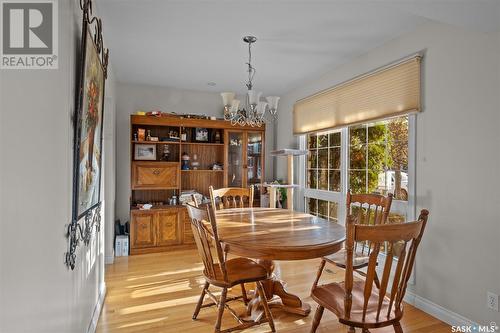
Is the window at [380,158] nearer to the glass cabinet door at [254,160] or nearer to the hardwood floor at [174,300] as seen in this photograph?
the hardwood floor at [174,300]

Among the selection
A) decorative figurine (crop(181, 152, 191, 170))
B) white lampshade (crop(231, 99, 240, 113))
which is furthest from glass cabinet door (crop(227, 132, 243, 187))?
white lampshade (crop(231, 99, 240, 113))

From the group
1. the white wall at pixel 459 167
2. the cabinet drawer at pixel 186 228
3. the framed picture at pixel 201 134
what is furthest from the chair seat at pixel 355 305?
the framed picture at pixel 201 134

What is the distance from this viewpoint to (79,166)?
5.07 ft

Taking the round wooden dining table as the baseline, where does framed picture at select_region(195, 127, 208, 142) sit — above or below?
above

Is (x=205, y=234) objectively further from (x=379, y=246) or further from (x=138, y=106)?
(x=138, y=106)

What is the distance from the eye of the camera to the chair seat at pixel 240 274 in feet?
6.71

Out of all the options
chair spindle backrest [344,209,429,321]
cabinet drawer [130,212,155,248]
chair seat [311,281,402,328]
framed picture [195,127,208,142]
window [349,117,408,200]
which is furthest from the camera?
framed picture [195,127,208,142]

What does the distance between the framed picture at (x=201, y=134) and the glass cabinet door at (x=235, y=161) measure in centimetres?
42

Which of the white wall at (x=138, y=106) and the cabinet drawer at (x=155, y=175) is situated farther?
the white wall at (x=138, y=106)

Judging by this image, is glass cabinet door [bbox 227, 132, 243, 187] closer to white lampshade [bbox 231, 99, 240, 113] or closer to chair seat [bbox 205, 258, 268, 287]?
white lampshade [bbox 231, 99, 240, 113]

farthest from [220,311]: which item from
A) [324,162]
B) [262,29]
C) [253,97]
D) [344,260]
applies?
[324,162]

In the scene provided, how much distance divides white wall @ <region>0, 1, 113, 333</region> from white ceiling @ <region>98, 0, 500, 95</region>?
1.07 metres

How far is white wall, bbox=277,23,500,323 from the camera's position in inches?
82.9

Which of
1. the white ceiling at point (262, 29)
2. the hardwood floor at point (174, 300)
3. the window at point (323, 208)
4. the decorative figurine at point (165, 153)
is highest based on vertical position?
the white ceiling at point (262, 29)
